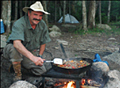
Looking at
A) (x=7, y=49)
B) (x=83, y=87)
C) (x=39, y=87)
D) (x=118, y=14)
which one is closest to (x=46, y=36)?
(x=7, y=49)

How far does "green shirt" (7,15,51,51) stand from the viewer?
3.05 metres

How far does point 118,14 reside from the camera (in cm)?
Answer: 2200

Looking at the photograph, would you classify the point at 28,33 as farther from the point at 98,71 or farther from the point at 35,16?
the point at 98,71

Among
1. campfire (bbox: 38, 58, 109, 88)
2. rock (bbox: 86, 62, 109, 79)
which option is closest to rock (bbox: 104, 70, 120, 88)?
campfire (bbox: 38, 58, 109, 88)

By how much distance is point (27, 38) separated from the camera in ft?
11.3

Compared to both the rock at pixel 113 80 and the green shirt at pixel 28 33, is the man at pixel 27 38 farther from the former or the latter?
the rock at pixel 113 80

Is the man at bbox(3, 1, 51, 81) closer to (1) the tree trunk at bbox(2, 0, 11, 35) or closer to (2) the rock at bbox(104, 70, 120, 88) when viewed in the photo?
(2) the rock at bbox(104, 70, 120, 88)

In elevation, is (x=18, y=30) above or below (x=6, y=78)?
above

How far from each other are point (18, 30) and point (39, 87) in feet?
4.44

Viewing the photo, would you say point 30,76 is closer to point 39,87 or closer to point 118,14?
point 39,87

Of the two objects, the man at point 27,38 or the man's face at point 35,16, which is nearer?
the man at point 27,38

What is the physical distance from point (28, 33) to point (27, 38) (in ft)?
0.43

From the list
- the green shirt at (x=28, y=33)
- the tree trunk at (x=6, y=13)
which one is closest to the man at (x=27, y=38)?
the green shirt at (x=28, y=33)

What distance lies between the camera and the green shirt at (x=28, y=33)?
10.0 ft
